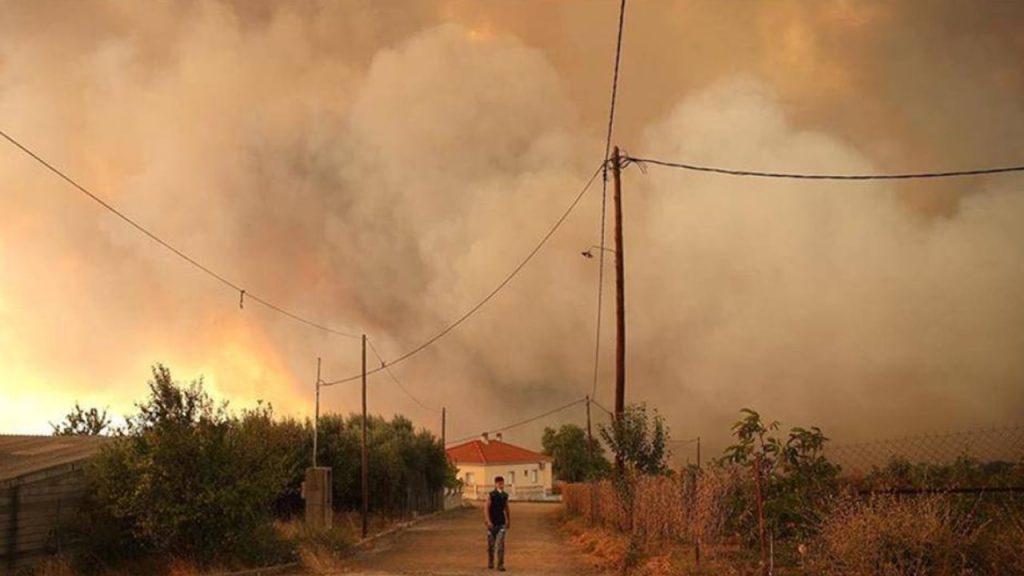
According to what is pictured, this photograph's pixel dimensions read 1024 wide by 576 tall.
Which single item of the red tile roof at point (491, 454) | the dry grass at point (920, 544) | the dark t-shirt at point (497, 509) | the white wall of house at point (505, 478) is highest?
the dry grass at point (920, 544)

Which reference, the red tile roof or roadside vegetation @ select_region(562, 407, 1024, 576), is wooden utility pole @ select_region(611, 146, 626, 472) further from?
the red tile roof

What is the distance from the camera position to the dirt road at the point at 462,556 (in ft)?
64.3

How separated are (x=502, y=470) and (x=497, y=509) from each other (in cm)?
8910

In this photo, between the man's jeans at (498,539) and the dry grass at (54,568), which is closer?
the dry grass at (54,568)

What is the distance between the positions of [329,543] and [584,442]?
100m

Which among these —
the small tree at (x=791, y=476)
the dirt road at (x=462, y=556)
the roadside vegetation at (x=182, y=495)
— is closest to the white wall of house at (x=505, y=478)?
the dirt road at (x=462, y=556)

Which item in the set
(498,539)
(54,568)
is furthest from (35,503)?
(498,539)

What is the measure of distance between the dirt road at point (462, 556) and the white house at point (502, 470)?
69.1 metres

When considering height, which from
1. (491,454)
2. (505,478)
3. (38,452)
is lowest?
(505,478)

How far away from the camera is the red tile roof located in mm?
107556

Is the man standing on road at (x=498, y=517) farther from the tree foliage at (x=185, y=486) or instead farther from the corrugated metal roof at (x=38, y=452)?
the corrugated metal roof at (x=38, y=452)

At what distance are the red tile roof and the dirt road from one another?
72.9m

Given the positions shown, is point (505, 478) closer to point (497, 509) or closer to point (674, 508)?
point (497, 509)

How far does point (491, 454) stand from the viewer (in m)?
110
